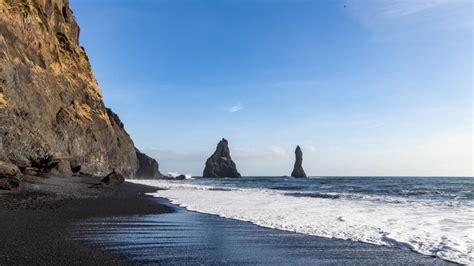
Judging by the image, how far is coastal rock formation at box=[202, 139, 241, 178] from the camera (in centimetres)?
15725

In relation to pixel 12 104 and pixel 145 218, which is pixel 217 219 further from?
pixel 12 104

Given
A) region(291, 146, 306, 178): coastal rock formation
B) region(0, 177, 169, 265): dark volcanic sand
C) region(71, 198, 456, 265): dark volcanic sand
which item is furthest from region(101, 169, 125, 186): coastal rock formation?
region(291, 146, 306, 178): coastal rock formation

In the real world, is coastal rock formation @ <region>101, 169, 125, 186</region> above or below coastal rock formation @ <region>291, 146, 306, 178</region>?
below

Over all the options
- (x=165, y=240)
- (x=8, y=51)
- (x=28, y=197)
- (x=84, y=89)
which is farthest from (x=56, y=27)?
(x=165, y=240)

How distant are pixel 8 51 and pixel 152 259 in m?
48.9

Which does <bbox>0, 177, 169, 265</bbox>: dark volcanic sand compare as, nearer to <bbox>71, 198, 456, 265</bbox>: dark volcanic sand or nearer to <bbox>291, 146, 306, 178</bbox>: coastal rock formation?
<bbox>71, 198, 456, 265</bbox>: dark volcanic sand

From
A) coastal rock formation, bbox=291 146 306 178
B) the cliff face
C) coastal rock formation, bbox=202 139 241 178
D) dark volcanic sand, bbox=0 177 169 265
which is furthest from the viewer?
coastal rock formation, bbox=291 146 306 178

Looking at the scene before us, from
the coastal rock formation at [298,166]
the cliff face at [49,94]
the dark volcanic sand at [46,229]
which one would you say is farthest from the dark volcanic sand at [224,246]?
the coastal rock formation at [298,166]

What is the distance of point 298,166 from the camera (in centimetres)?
16738

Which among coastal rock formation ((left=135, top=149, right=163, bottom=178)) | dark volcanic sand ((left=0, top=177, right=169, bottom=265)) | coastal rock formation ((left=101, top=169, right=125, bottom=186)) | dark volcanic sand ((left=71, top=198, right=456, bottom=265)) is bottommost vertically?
dark volcanic sand ((left=71, top=198, right=456, bottom=265))

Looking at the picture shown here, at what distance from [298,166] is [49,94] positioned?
12508cm

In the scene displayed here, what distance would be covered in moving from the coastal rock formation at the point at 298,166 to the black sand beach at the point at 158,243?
15408 centimetres

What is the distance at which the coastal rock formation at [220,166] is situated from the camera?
157 metres

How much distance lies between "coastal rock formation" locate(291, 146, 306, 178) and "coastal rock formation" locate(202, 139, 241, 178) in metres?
24.8
